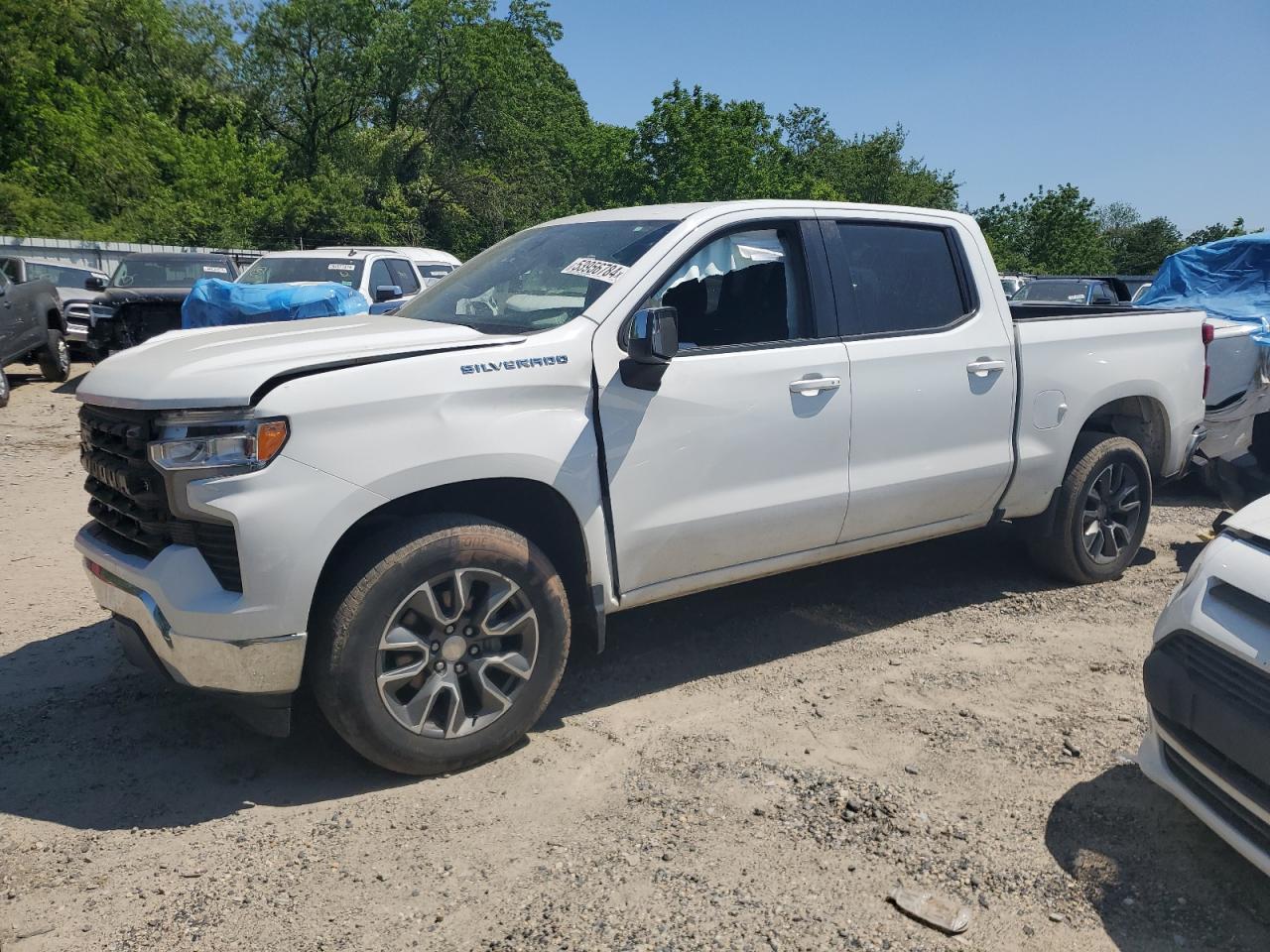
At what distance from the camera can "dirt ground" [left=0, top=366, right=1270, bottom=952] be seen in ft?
8.68

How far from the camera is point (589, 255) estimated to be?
399 centimetres

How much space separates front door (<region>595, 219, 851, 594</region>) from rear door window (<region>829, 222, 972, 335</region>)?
19 cm

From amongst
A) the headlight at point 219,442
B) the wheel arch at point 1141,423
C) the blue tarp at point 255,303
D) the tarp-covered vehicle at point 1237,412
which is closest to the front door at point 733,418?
the headlight at point 219,442

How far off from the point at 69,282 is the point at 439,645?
15.8 meters

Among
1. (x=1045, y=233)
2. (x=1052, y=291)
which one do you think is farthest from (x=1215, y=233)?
(x=1052, y=291)

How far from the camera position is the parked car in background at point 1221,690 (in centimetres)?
249

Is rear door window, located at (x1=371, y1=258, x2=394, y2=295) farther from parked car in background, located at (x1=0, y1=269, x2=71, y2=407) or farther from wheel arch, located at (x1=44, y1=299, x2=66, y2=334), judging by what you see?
wheel arch, located at (x1=44, y1=299, x2=66, y2=334)

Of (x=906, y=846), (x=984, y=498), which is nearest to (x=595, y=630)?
(x=906, y=846)

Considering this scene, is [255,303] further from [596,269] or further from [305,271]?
[596,269]

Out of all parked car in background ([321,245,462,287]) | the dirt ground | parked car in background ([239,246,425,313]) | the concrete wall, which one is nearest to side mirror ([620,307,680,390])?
the dirt ground

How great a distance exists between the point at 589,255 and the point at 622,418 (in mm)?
803

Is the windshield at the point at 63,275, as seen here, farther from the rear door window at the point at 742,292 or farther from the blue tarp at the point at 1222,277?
the blue tarp at the point at 1222,277

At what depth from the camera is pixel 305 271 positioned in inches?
465

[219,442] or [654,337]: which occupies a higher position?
[654,337]
